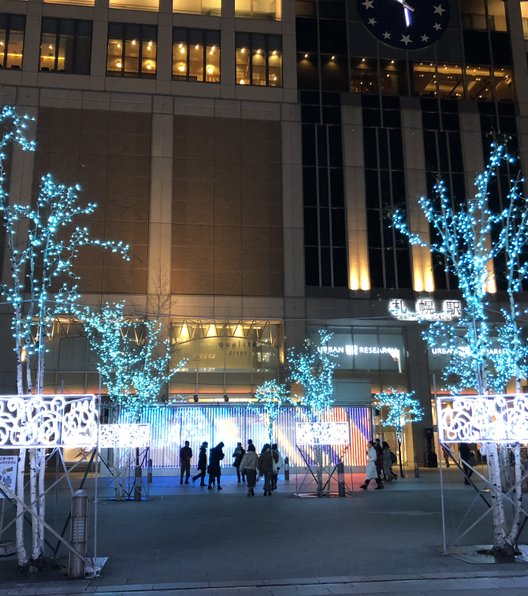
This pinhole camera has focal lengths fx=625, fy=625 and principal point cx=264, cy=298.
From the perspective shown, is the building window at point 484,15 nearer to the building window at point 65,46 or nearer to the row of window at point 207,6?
the row of window at point 207,6

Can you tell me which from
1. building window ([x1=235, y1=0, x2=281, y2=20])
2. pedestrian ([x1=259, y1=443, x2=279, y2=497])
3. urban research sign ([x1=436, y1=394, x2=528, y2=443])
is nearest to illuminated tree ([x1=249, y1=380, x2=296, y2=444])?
pedestrian ([x1=259, y1=443, x2=279, y2=497])

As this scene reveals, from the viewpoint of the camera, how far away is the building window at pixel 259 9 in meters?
38.2

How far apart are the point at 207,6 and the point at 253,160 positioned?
1025 cm

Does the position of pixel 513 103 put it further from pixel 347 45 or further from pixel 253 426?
pixel 253 426

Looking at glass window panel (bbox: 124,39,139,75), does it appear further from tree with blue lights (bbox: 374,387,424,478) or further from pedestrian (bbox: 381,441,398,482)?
pedestrian (bbox: 381,441,398,482)

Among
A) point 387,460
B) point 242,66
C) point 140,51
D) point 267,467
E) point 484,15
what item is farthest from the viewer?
point 484,15

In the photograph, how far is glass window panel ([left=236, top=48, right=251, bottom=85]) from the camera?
37.3 meters

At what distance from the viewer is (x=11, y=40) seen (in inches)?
1398

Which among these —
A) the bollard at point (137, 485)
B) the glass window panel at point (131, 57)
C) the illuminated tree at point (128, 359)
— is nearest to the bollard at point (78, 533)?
the illuminated tree at point (128, 359)

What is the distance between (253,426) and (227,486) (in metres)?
7.99

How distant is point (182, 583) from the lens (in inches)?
336

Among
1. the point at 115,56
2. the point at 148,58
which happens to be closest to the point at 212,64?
the point at 148,58

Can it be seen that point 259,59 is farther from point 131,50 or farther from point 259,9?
point 131,50

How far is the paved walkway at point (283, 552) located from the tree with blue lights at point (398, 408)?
1429cm
